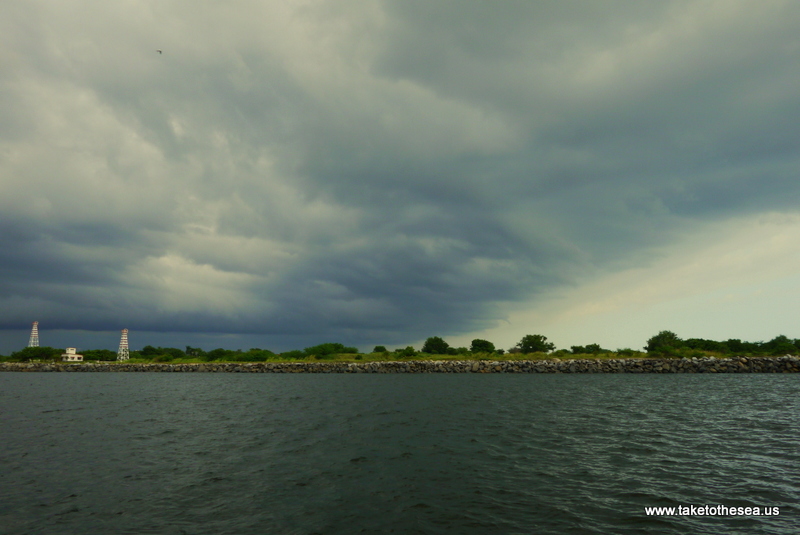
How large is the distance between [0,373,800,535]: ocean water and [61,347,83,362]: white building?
164957mm

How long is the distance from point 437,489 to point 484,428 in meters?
11.6

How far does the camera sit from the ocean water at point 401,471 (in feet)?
38.7

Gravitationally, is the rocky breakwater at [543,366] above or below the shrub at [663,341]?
below

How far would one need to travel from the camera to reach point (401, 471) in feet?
55.4

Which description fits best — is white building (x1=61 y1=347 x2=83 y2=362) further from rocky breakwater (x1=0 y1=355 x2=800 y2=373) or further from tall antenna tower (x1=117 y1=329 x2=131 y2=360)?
rocky breakwater (x1=0 y1=355 x2=800 y2=373)

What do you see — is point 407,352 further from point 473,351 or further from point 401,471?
point 401,471

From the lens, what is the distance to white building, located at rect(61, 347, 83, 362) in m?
162

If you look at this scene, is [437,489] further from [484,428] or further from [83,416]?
[83,416]

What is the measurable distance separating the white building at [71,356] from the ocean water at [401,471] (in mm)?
164957

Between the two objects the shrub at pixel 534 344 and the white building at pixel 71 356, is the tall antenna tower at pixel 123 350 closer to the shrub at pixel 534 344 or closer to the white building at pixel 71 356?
the white building at pixel 71 356

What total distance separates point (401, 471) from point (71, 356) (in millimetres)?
200646

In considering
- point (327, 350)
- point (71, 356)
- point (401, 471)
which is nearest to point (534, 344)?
point (327, 350)

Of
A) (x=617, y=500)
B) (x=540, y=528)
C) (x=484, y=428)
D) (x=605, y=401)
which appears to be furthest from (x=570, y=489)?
(x=605, y=401)

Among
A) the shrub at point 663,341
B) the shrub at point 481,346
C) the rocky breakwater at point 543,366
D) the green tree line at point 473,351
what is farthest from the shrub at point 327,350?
the shrub at point 663,341
